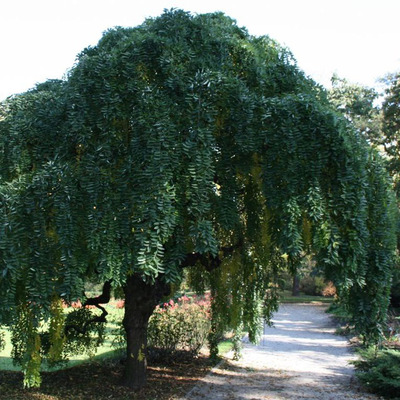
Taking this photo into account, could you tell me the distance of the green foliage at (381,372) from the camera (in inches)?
297

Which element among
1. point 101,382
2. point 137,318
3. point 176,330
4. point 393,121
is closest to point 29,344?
point 137,318

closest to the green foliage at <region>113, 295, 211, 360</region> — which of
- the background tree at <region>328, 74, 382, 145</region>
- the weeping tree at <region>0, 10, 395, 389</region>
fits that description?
the weeping tree at <region>0, 10, 395, 389</region>

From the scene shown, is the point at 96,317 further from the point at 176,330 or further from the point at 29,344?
the point at 29,344

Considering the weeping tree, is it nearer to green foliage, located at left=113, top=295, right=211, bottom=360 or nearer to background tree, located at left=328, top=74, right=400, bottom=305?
green foliage, located at left=113, top=295, right=211, bottom=360

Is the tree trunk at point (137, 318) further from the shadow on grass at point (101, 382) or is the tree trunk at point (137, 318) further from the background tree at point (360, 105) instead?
the background tree at point (360, 105)

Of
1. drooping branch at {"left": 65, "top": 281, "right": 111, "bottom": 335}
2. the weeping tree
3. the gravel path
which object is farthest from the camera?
drooping branch at {"left": 65, "top": 281, "right": 111, "bottom": 335}

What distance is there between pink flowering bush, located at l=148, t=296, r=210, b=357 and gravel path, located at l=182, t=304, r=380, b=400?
827 mm

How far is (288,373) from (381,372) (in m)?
2.17

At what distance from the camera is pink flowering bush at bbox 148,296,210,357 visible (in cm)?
1003

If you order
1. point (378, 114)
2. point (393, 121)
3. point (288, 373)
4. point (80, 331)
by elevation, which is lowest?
point (288, 373)

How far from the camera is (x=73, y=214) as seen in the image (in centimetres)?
480

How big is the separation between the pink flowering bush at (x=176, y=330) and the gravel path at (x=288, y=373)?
0.83 m

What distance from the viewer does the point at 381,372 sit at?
7.96 metres

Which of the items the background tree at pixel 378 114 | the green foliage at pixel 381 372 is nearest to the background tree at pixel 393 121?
the background tree at pixel 378 114
